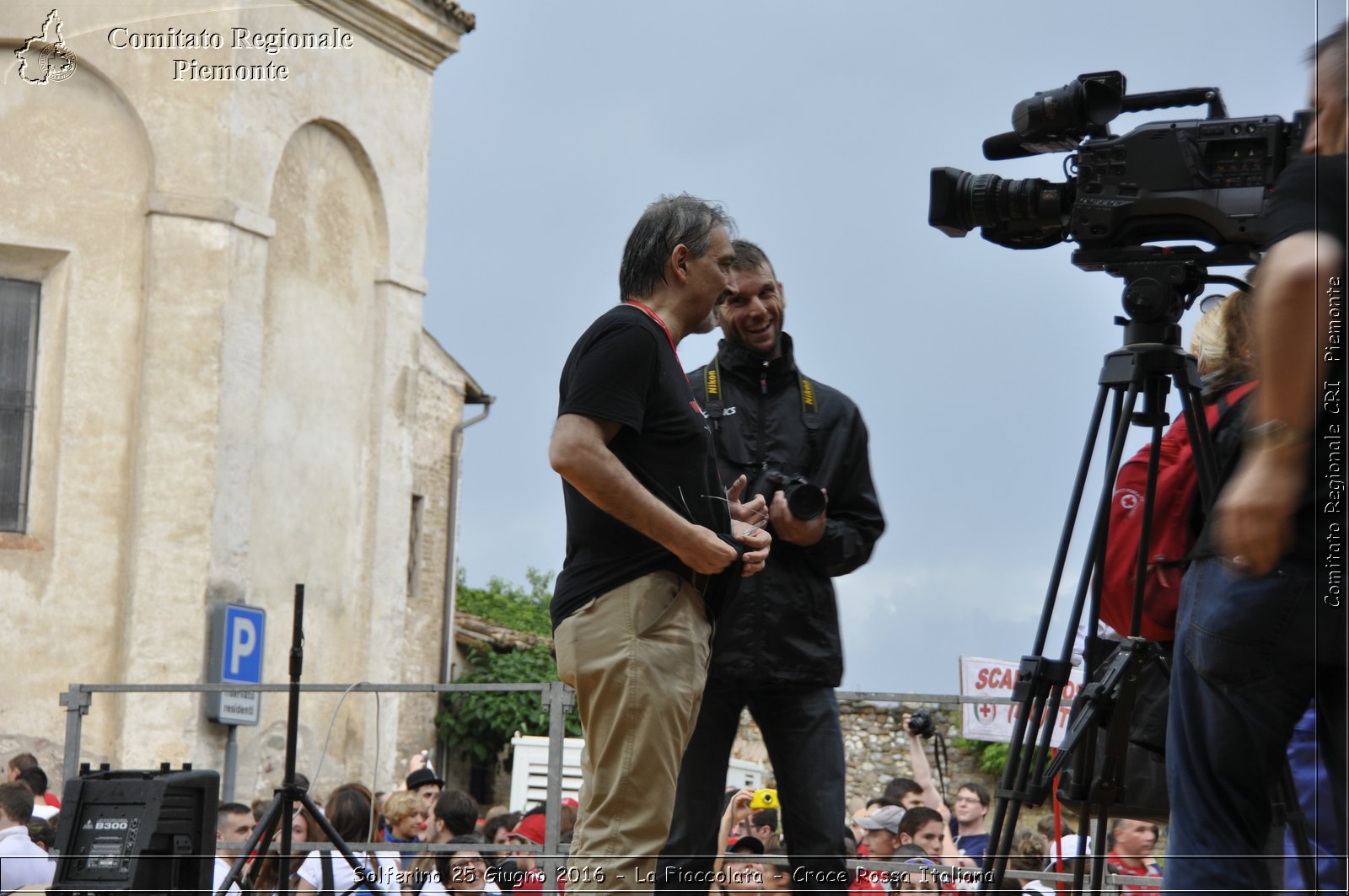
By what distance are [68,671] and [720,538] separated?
32.2ft

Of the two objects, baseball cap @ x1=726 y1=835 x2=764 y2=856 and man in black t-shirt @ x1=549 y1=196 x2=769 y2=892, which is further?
baseball cap @ x1=726 y1=835 x2=764 y2=856

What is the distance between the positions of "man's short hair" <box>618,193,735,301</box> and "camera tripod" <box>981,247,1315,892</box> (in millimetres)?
910

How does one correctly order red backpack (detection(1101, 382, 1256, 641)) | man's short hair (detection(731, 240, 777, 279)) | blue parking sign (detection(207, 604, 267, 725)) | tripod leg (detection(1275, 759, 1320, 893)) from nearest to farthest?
tripod leg (detection(1275, 759, 1320, 893))
red backpack (detection(1101, 382, 1256, 641))
man's short hair (detection(731, 240, 777, 279))
blue parking sign (detection(207, 604, 267, 725))

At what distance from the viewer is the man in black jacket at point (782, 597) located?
401 cm

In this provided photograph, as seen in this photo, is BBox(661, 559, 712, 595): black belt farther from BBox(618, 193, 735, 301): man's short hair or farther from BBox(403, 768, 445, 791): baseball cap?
BBox(403, 768, 445, 791): baseball cap

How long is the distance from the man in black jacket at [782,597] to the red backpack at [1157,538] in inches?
34.6

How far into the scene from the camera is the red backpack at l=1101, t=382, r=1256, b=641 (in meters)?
3.37

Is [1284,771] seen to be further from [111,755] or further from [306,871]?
[111,755]

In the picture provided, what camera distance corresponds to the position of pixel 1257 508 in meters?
2.34

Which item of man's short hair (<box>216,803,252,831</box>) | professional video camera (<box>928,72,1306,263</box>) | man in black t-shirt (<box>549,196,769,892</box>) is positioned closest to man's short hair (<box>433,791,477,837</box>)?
man's short hair (<box>216,803,252,831</box>)

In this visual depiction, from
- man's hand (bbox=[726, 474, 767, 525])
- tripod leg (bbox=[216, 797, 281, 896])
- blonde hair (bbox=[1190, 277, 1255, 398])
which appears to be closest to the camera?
blonde hair (bbox=[1190, 277, 1255, 398])

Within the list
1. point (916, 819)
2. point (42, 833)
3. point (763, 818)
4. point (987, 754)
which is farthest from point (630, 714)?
point (987, 754)

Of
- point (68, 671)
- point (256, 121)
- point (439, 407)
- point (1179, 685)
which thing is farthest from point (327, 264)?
point (1179, 685)

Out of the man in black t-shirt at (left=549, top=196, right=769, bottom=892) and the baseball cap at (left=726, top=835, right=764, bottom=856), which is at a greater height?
the man in black t-shirt at (left=549, top=196, right=769, bottom=892)
